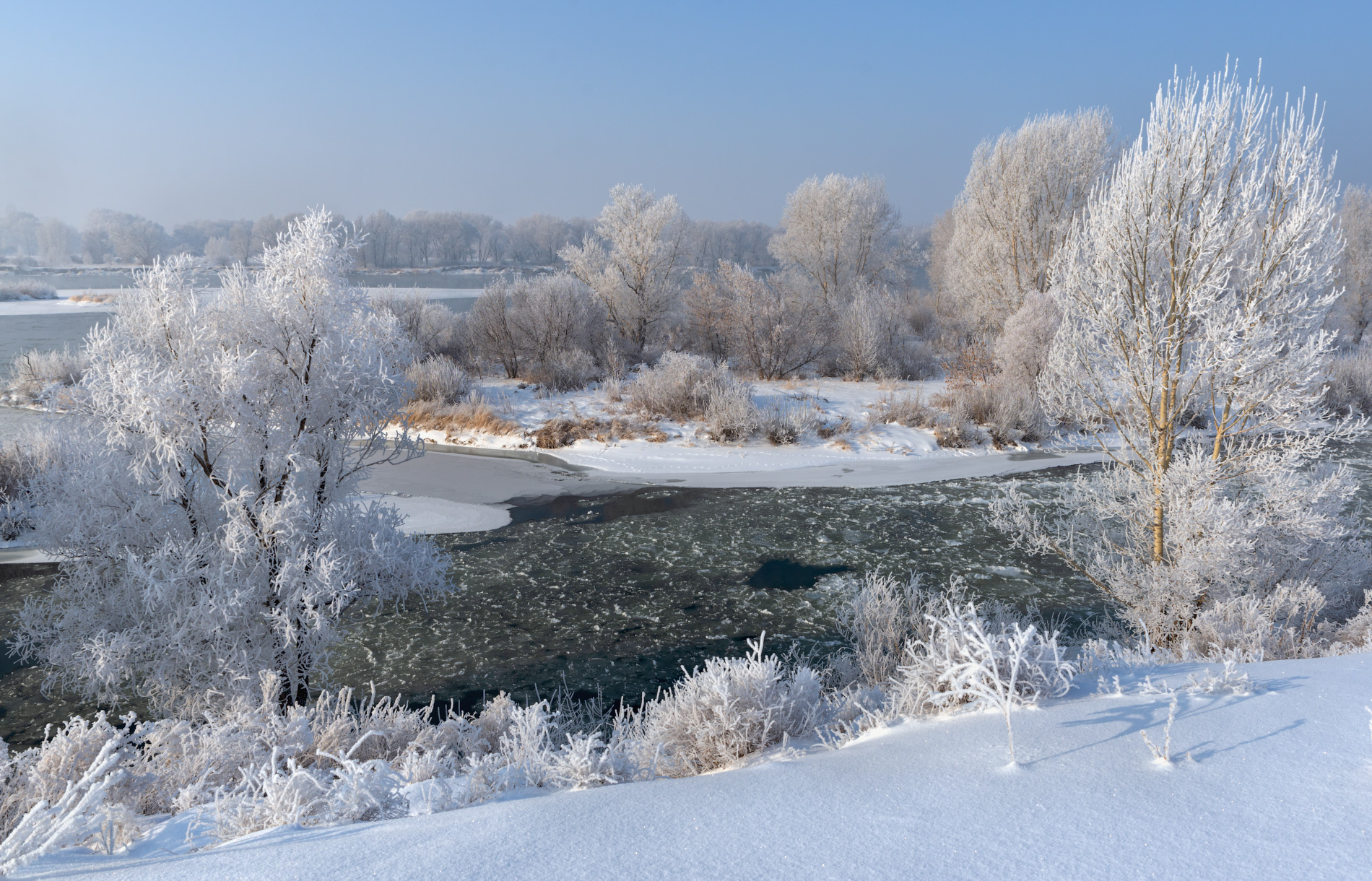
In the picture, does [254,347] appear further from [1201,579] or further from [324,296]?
[1201,579]

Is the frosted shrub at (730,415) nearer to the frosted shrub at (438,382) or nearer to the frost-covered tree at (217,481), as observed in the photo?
the frosted shrub at (438,382)

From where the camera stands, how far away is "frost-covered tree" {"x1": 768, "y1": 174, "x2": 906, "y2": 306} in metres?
32.2

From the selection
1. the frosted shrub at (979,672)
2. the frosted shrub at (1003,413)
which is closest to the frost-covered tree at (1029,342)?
the frosted shrub at (1003,413)

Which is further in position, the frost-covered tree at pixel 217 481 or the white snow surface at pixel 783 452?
the white snow surface at pixel 783 452

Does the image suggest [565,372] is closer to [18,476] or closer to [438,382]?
[438,382]

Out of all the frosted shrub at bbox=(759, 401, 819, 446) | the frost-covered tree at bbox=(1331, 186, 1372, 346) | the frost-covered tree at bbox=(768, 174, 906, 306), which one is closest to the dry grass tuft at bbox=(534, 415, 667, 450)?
the frosted shrub at bbox=(759, 401, 819, 446)

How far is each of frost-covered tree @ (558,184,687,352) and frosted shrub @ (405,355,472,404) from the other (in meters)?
6.74

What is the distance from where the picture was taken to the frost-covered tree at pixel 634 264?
24297mm

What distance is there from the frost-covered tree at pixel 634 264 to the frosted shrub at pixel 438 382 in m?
6.74

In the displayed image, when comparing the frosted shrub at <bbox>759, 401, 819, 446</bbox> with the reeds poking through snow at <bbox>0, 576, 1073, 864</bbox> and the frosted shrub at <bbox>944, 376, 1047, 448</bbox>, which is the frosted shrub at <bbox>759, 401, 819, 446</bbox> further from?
the reeds poking through snow at <bbox>0, 576, 1073, 864</bbox>

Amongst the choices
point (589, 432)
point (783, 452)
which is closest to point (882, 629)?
point (783, 452)

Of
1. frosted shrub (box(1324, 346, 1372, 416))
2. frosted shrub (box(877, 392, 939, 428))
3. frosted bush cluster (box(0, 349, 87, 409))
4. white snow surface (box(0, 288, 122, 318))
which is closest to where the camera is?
frosted shrub (box(877, 392, 939, 428))

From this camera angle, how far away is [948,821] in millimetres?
2184

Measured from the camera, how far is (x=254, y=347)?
5.08 metres
